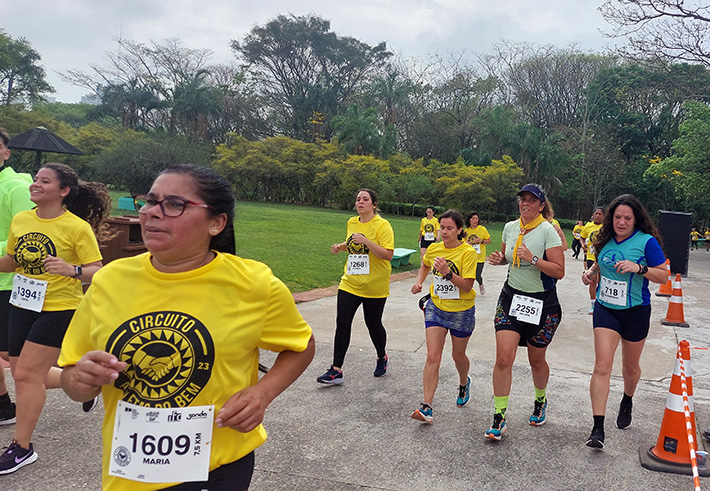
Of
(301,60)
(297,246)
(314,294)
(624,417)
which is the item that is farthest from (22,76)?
(624,417)

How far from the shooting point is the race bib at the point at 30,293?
3.43m

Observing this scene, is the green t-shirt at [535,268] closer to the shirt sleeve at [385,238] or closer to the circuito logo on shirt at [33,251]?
the shirt sleeve at [385,238]

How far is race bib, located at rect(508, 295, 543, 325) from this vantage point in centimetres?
409

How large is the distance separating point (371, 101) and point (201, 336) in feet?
183

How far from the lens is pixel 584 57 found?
51562mm

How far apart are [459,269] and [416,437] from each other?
1409mm

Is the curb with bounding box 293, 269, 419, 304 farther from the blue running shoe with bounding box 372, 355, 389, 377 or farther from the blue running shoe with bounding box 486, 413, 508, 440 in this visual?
the blue running shoe with bounding box 486, 413, 508, 440

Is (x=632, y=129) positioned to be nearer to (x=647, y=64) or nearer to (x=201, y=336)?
(x=647, y=64)

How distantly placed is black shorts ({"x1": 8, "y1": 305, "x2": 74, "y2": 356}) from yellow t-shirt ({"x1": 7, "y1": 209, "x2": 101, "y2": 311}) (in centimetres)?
6

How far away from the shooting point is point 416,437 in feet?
13.3

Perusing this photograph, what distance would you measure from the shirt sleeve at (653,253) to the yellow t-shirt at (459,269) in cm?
134

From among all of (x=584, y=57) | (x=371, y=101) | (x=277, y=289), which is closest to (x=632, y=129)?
(x=584, y=57)

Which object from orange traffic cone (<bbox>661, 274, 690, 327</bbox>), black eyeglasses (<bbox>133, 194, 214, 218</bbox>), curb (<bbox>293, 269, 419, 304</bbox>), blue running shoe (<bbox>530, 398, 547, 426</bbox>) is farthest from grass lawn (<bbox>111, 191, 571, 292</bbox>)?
black eyeglasses (<bbox>133, 194, 214, 218</bbox>)

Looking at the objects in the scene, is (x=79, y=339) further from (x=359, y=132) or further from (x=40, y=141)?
(x=359, y=132)
